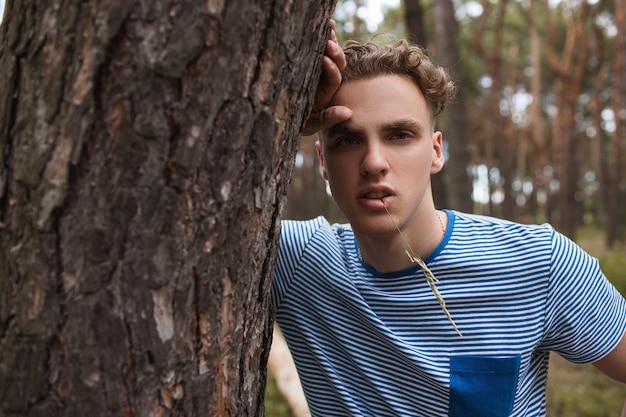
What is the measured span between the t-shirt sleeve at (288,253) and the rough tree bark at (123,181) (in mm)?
933

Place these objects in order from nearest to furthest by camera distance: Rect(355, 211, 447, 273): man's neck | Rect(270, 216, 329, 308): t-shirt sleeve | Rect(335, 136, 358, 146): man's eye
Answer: Rect(335, 136, 358, 146): man's eye
Rect(355, 211, 447, 273): man's neck
Rect(270, 216, 329, 308): t-shirt sleeve

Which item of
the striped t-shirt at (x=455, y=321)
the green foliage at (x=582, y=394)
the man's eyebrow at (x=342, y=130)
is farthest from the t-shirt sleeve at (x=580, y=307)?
the green foliage at (x=582, y=394)

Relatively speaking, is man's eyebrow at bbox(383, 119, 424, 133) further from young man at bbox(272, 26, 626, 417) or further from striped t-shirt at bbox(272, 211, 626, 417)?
striped t-shirt at bbox(272, 211, 626, 417)

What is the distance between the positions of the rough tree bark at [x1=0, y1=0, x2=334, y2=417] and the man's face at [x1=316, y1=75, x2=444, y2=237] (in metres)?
0.69

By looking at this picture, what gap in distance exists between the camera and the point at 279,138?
4.19ft

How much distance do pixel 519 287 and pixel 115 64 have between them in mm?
1525

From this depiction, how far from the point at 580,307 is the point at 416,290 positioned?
570 mm

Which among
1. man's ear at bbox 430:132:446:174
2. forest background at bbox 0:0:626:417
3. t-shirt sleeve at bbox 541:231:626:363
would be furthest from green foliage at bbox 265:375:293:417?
t-shirt sleeve at bbox 541:231:626:363

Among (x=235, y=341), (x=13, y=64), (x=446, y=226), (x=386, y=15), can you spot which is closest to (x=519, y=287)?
(x=446, y=226)

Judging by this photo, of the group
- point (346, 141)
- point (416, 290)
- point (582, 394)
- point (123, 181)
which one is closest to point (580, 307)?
point (416, 290)

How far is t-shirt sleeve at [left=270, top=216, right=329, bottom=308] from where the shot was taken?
7.04 ft

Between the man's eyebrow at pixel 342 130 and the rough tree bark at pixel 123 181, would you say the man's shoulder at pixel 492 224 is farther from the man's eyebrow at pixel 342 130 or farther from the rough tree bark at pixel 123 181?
the rough tree bark at pixel 123 181

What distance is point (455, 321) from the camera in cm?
192

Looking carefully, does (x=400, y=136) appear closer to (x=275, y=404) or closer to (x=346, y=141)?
(x=346, y=141)
